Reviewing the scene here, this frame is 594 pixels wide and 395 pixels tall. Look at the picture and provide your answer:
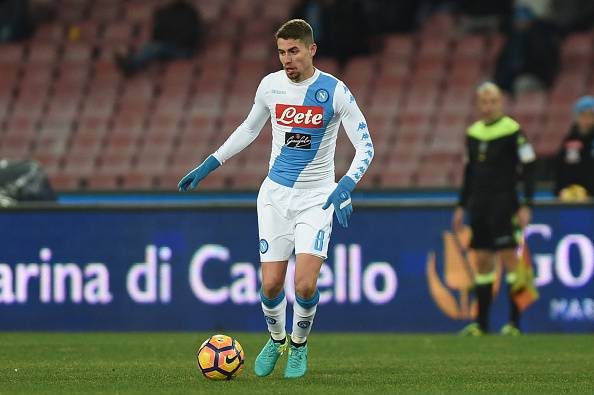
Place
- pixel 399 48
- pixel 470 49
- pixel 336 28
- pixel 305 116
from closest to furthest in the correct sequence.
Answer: pixel 305 116 → pixel 470 49 → pixel 336 28 → pixel 399 48

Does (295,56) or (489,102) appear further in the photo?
(489,102)

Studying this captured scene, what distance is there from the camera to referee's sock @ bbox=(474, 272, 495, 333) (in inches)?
497

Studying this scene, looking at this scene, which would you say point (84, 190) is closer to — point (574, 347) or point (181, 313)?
point (181, 313)

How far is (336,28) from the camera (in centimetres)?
2039

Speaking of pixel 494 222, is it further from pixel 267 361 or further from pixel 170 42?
pixel 170 42

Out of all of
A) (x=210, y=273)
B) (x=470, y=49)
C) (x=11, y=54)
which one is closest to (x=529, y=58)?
(x=470, y=49)

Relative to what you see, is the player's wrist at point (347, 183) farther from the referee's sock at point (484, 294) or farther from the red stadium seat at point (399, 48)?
the red stadium seat at point (399, 48)

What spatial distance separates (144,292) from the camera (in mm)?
13312

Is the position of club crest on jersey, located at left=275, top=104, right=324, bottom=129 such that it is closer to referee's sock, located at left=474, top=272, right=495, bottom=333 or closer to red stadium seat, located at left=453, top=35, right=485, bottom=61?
referee's sock, located at left=474, top=272, right=495, bottom=333

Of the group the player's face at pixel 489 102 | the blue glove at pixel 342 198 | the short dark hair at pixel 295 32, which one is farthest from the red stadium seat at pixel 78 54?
the blue glove at pixel 342 198

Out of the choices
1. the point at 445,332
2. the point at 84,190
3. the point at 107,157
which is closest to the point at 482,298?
the point at 445,332

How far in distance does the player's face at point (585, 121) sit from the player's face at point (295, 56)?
5886mm

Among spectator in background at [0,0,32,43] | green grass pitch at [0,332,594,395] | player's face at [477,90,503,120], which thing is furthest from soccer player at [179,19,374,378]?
spectator in background at [0,0,32,43]

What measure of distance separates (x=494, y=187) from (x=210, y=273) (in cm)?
278
